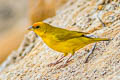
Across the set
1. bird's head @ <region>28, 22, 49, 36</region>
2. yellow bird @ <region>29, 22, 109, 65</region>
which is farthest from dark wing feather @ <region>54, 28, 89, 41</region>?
bird's head @ <region>28, 22, 49, 36</region>

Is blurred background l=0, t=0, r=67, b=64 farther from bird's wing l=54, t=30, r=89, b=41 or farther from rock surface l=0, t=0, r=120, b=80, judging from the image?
bird's wing l=54, t=30, r=89, b=41

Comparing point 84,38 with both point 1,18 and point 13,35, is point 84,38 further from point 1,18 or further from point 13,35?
point 1,18

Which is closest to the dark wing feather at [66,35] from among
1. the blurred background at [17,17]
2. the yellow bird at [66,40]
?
the yellow bird at [66,40]

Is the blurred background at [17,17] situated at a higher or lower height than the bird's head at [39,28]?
higher

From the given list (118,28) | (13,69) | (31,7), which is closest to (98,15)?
(118,28)

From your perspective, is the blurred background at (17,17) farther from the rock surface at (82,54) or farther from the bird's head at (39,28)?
the bird's head at (39,28)

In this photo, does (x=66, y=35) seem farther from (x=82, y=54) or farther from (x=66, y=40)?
(x=82, y=54)

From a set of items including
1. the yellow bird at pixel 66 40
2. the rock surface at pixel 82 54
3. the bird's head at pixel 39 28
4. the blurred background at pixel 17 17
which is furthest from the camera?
the blurred background at pixel 17 17

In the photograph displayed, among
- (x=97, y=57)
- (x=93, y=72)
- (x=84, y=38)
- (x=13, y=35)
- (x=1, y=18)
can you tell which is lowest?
(x=93, y=72)
